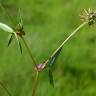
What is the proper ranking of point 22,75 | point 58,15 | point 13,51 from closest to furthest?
point 22,75 → point 13,51 → point 58,15

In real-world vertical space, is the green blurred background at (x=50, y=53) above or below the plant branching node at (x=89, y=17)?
below

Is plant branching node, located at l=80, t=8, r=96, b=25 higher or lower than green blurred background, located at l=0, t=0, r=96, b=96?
higher

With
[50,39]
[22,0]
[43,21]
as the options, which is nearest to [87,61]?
[50,39]

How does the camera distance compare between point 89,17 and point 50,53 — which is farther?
point 50,53

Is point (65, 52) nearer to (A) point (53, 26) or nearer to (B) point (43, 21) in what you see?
(A) point (53, 26)

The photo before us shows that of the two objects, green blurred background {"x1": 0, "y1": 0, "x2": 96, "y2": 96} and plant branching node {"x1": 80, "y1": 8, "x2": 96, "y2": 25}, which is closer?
plant branching node {"x1": 80, "y1": 8, "x2": 96, "y2": 25}

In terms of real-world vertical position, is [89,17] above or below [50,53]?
above

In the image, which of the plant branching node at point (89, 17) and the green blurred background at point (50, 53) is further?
the green blurred background at point (50, 53)

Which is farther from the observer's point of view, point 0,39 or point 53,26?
→ point 53,26
